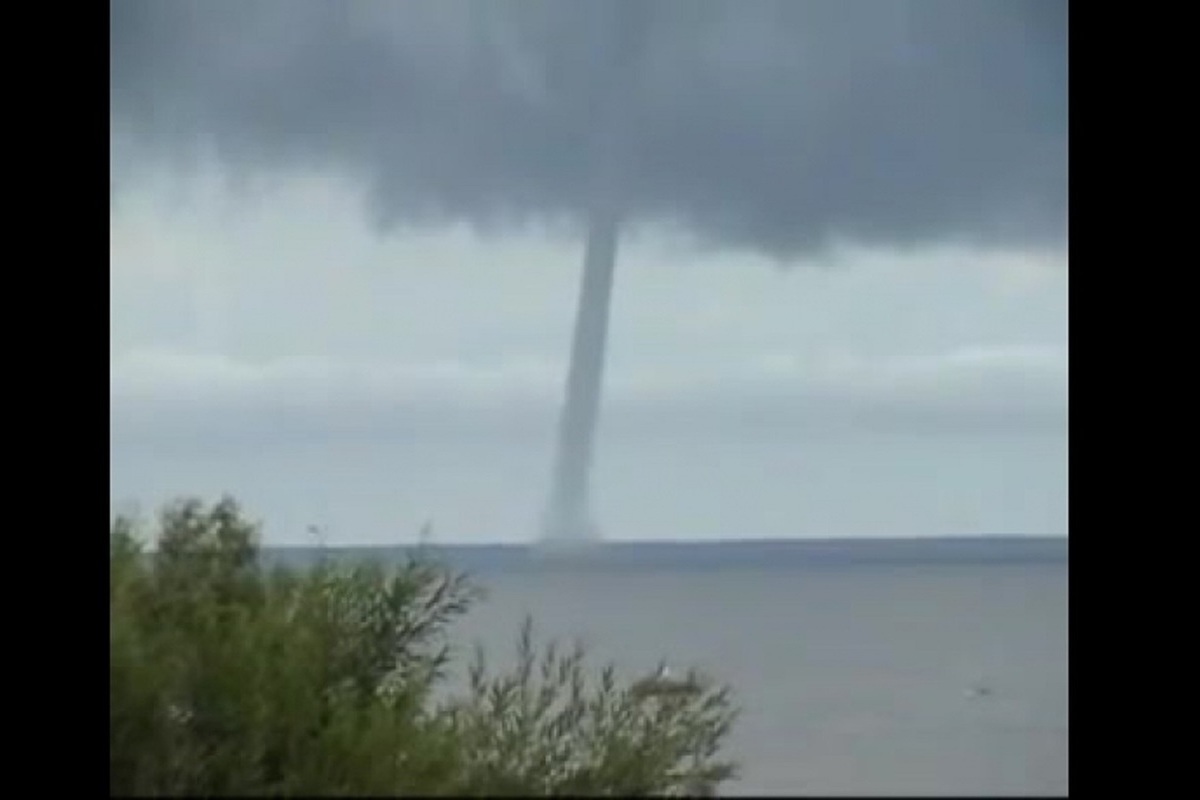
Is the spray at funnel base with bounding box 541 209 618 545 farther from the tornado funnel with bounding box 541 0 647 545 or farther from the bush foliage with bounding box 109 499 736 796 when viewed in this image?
the bush foliage with bounding box 109 499 736 796

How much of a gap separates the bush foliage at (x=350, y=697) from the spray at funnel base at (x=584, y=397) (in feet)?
0.62

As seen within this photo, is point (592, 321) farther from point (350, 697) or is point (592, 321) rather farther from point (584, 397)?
point (350, 697)

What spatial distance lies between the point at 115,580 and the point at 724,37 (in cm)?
78

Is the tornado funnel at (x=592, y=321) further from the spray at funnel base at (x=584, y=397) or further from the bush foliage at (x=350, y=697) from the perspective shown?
the bush foliage at (x=350, y=697)

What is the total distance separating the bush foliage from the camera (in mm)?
1804

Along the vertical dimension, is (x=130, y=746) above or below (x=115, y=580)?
below

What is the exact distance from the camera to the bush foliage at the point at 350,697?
1804mm

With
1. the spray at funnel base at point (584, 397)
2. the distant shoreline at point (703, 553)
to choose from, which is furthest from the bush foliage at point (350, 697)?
the spray at funnel base at point (584, 397)

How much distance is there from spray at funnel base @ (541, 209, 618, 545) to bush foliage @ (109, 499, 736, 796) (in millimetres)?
189

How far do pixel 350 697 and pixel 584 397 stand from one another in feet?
1.47
